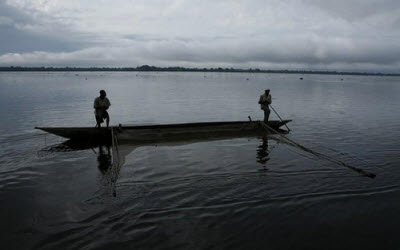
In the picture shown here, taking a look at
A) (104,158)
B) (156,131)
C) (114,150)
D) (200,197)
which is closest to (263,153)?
(156,131)

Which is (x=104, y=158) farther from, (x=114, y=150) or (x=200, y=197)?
(x=200, y=197)

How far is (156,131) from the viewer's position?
14.0 meters

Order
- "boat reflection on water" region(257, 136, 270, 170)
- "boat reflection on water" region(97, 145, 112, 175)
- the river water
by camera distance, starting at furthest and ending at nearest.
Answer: "boat reflection on water" region(257, 136, 270, 170) < "boat reflection on water" region(97, 145, 112, 175) < the river water

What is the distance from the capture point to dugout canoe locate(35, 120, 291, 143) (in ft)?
44.1

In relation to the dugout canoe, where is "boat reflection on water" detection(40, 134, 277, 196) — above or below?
below

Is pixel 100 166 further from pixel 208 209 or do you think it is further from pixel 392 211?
pixel 392 211

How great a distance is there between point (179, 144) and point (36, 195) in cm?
657

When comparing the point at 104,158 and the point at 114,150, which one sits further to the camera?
the point at 104,158

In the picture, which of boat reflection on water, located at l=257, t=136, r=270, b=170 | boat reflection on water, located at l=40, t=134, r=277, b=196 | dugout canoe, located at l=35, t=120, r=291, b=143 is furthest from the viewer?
dugout canoe, located at l=35, t=120, r=291, b=143

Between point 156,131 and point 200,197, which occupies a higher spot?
point 156,131

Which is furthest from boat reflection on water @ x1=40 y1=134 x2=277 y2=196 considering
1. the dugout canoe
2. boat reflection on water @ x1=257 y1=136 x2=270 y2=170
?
the dugout canoe

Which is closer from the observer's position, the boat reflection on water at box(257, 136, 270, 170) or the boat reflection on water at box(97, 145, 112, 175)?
the boat reflection on water at box(97, 145, 112, 175)

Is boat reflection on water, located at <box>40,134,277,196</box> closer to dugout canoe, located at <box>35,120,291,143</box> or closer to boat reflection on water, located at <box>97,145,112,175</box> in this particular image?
boat reflection on water, located at <box>97,145,112,175</box>

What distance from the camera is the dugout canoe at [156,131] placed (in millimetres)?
13430
